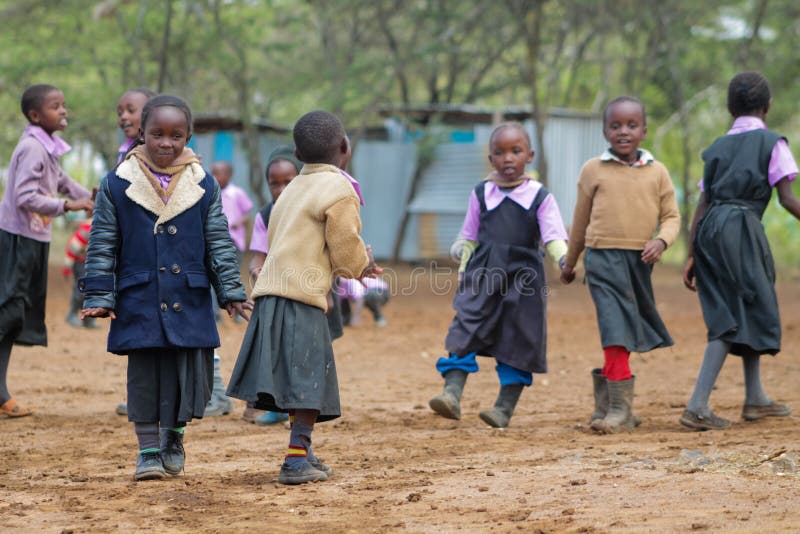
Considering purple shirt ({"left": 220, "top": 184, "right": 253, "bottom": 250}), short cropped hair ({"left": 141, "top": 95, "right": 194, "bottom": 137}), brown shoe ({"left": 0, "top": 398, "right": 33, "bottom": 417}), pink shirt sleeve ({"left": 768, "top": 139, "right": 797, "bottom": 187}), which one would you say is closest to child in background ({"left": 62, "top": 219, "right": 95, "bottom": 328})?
purple shirt ({"left": 220, "top": 184, "right": 253, "bottom": 250})

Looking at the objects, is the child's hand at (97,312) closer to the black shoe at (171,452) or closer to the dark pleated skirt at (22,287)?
the black shoe at (171,452)

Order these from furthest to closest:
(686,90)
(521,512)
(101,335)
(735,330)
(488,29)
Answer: (686,90) < (488,29) < (101,335) < (735,330) < (521,512)

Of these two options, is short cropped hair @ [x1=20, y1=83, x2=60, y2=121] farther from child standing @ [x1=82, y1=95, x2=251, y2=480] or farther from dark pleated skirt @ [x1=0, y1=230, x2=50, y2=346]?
child standing @ [x1=82, y1=95, x2=251, y2=480]

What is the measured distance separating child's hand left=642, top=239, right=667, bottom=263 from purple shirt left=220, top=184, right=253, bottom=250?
5596 millimetres

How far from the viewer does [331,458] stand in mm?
5152

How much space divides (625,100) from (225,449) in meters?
2.92

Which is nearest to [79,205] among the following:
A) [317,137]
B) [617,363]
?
[317,137]

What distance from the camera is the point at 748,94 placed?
6070 millimetres

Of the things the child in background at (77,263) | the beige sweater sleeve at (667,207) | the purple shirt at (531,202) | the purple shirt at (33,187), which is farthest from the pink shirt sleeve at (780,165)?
the child in background at (77,263)

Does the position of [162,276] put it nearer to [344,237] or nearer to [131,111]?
[344,237]

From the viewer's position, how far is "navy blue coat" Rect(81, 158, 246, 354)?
4.50 metres

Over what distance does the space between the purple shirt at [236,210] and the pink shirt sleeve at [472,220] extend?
4682mm

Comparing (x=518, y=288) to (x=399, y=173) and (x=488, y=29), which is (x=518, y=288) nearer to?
(x=488, y=29)

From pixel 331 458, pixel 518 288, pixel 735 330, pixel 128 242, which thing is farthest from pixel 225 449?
pixel 735 330
